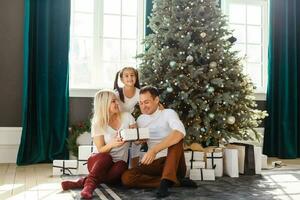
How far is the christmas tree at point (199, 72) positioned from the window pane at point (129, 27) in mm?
911

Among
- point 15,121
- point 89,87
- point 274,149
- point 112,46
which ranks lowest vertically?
point 274,149

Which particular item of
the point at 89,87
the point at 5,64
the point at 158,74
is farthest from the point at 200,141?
the point at 5,64

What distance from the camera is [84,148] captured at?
11.6ft

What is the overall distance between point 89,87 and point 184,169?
209 centimetres

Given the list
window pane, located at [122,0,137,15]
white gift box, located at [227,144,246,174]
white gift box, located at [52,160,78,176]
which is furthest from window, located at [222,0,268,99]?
white gift box, located at [52,160,78,176]

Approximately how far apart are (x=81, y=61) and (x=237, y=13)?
88.1 inches

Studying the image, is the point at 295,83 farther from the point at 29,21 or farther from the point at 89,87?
the point at 29,21

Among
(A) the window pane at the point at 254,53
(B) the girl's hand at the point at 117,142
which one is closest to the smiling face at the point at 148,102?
(B) the girl's hand at the point at 117,142

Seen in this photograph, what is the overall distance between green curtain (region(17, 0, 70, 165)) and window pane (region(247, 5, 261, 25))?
8.25 feet

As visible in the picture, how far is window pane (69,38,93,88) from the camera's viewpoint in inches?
189

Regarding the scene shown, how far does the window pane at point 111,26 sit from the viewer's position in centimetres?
491

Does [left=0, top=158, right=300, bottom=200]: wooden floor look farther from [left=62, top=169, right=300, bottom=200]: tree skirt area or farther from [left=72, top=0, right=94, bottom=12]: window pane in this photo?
[left=72, top=0, right=94, bottom=12]: window pane

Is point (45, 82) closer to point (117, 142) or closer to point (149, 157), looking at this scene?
point (117, 142)

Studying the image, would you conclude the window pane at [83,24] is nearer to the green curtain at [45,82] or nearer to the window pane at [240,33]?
the green curtain at [45,82]
